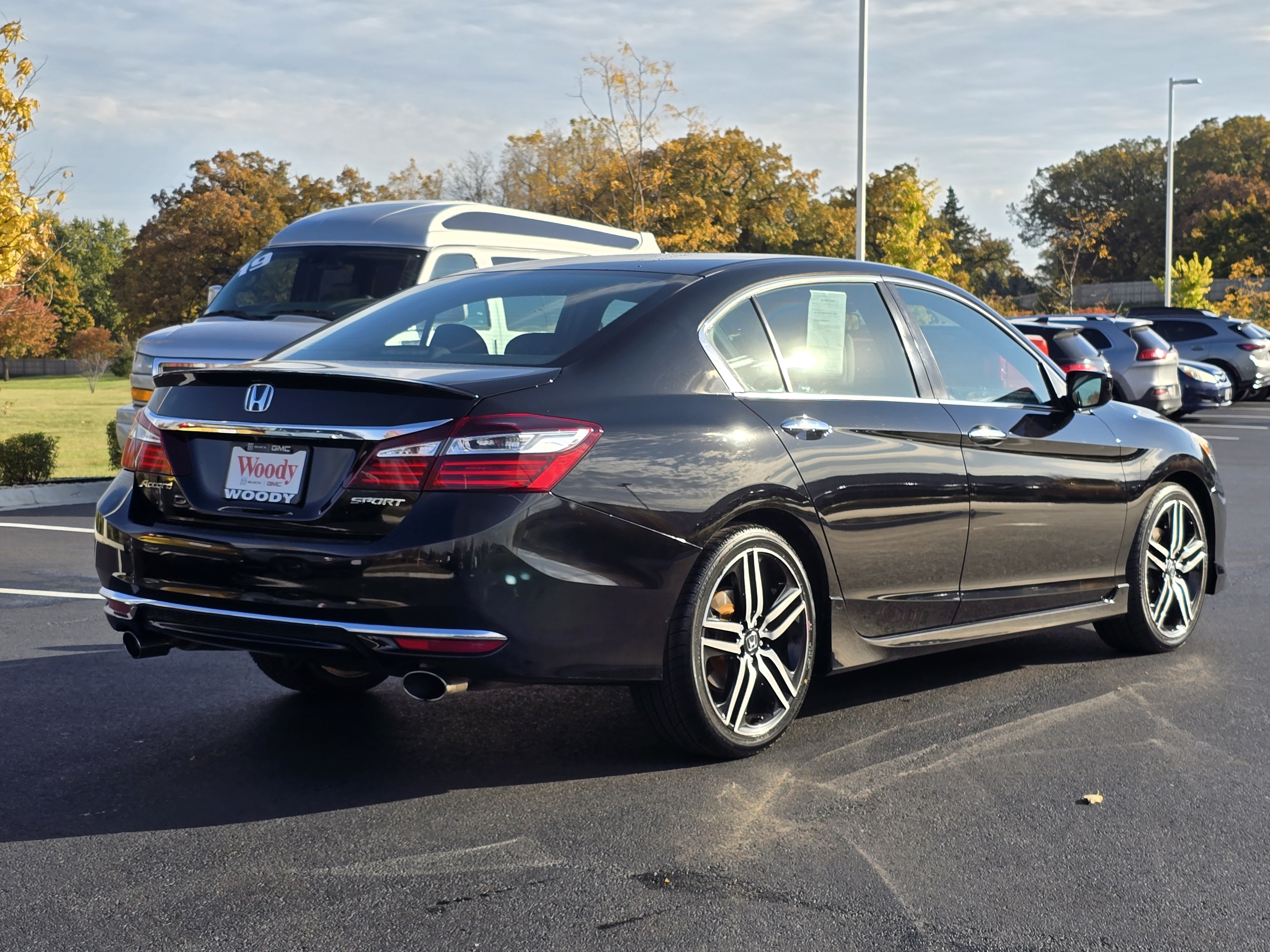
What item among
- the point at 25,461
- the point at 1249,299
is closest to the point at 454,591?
the point at 25,461

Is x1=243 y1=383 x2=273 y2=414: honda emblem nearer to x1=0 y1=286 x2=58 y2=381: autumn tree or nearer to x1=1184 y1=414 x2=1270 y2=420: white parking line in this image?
x1=0 y1=286 x2=58 y2=381: autumn tree

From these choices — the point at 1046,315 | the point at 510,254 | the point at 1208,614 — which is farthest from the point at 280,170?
the point at 1208,614

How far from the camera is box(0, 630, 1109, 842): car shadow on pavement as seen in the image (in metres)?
4.23

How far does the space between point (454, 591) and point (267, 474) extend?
Answer: 0.69m

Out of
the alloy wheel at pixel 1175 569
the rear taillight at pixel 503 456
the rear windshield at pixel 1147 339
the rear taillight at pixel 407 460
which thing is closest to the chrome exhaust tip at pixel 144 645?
the rear taillight at pixel 407 460

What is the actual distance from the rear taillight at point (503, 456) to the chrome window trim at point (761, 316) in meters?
0.80

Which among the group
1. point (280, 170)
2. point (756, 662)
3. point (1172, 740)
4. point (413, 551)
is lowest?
point (1172, 740)

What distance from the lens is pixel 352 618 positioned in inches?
159

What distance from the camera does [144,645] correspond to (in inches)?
177

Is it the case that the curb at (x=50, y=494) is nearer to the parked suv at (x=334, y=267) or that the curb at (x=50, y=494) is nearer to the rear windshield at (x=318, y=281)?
the parked suv at (x=334, y=267)

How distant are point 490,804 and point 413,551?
2.66ft

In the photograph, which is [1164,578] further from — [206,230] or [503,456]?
[206,230]

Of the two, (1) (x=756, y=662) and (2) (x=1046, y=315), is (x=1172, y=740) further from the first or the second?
(2) (x=1046, y=315)

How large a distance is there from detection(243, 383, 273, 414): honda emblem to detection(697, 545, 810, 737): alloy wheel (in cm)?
144
